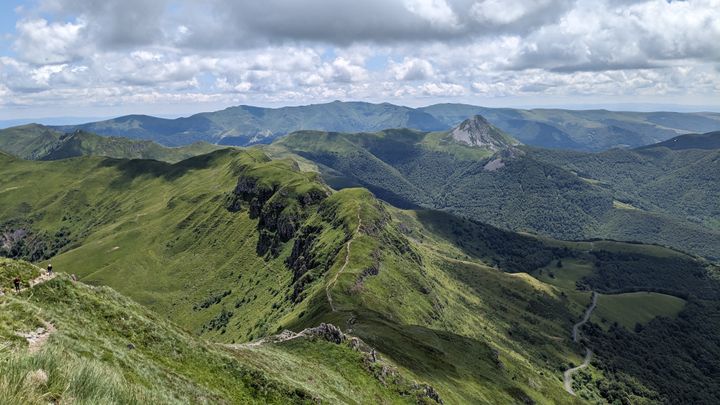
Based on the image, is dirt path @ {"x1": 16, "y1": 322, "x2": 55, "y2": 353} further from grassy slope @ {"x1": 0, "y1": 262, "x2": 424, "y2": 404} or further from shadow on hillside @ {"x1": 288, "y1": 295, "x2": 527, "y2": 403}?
shadow on hillside @ {"x1": 288, "y1": 295, "x2": 527, "y2": 403}

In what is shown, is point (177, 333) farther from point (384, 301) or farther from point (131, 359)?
point (384, 301)

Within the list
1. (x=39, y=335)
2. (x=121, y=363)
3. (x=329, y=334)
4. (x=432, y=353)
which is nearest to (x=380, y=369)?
(x=329, y=334)

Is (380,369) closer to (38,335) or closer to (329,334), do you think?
(329,334)

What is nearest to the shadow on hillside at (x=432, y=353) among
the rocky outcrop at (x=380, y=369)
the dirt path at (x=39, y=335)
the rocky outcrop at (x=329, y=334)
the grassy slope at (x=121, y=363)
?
the rocky outcrop at (x=380, y=369)

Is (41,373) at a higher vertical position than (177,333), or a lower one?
higher

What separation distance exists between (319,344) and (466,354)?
77739 mm

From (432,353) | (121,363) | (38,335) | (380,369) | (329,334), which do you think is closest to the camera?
(38,335)

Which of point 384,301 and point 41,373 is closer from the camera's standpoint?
point 41,373

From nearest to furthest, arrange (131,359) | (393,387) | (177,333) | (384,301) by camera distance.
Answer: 1. (131,359)
2. (177,333)
3. (393,387)
4. (384,301)

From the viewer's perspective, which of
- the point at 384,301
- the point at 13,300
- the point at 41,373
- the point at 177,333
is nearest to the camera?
the point at 41,373

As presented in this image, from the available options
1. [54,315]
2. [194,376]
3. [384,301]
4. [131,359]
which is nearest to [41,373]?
[131,359]

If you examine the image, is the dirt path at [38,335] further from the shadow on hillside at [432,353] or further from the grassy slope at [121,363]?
the shadow on hillside at [432,353]

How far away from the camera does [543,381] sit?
183 m

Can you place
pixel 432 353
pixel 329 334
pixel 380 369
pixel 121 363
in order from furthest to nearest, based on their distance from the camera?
pixel 432 353, pixel 329 334, pixel 380 369, pixel 121 363
